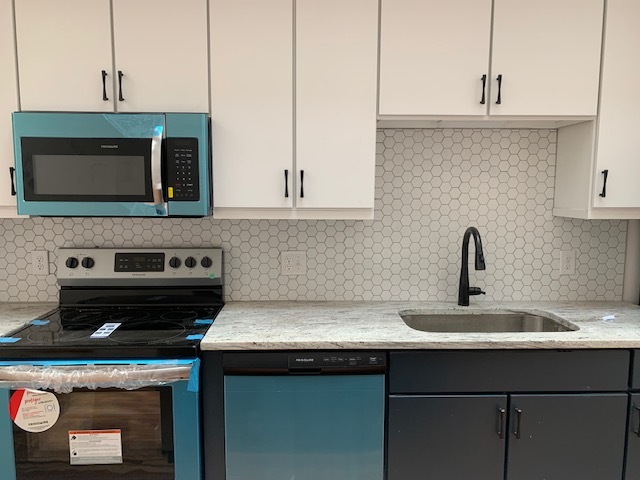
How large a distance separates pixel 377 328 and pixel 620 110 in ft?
4.54

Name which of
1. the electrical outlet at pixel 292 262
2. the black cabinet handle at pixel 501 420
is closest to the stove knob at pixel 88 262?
the electrical outlet at pixel 292 262

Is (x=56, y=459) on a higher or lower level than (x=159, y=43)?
lower

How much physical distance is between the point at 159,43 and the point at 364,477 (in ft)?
6.18

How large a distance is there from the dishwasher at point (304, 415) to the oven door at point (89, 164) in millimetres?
741

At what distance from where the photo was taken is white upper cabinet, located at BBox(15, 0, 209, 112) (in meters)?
1.73

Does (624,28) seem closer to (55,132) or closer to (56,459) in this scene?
(55,132)

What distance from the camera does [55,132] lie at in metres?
1.68

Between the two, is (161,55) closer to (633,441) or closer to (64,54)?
(64,54)

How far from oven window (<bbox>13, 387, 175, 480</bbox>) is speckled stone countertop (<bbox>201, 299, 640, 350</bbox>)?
292 mm

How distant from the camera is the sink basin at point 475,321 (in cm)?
209

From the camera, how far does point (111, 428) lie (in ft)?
5.06

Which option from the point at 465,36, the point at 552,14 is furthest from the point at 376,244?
the point at 552,14

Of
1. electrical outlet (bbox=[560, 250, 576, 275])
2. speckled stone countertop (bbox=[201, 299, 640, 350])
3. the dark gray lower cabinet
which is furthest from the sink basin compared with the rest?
the dark gray lower cabinet

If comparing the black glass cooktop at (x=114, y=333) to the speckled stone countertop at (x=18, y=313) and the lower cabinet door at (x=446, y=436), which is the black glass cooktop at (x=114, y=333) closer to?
the speckled stone countertop at (x=18, y=313)
